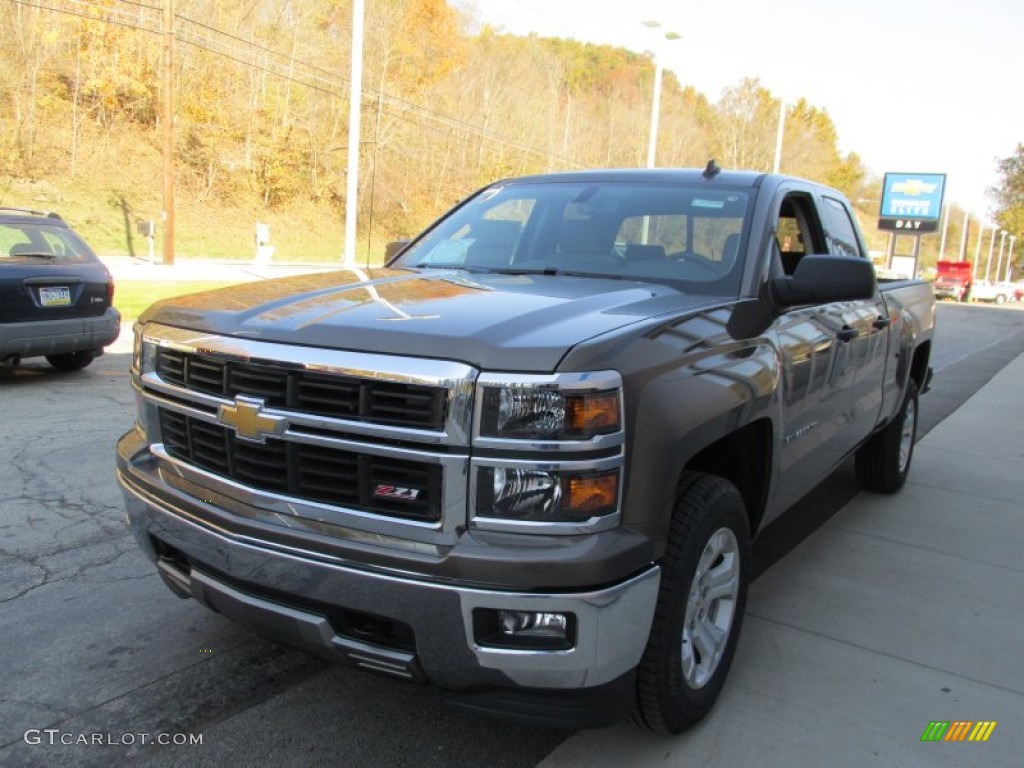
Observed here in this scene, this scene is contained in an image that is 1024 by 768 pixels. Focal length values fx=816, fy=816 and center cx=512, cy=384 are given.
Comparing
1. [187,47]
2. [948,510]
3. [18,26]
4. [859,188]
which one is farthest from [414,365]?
[859,188]

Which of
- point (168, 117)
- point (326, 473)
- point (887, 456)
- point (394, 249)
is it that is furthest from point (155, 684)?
point (168, 117)

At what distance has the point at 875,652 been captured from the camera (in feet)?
11.2

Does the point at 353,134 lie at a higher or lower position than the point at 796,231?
higher

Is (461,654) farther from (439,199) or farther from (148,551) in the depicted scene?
(439,199)

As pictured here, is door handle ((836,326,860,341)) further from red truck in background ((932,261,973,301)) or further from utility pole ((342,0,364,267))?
red truck in background ((932,261,973,301))

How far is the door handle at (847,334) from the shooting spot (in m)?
3.82

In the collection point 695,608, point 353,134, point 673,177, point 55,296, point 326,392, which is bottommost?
point 695,608

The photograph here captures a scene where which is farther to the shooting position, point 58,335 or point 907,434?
point 58,335

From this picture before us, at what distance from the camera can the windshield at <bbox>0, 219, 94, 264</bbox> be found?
25.7ft

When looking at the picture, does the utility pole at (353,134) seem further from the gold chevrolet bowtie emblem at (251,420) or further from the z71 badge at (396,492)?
the z71 badge at (396,492)

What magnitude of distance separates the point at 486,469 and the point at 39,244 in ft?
25.4

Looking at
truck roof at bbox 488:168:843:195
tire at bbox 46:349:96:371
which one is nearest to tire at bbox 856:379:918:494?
truck roof at bbox 488:168:843:195

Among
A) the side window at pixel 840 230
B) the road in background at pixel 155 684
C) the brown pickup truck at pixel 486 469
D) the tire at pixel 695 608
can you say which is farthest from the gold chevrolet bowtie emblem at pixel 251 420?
the side window at pixel 840 230

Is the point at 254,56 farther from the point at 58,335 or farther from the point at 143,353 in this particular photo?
the point at 143,353
